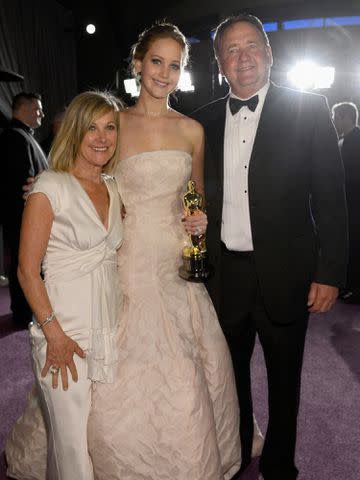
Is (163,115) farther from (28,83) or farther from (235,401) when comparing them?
(28,83)

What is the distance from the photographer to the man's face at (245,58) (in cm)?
194

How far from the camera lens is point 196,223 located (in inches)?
75.8

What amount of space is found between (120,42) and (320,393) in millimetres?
7921

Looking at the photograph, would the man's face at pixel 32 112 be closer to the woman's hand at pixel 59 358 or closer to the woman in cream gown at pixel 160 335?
the woman in cream gown at pixel 160 335

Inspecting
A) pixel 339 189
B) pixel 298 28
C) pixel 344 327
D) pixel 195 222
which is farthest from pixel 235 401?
pixel 298 28

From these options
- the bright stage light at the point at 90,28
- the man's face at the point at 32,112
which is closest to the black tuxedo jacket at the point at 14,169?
the man's face at the point at 32,112

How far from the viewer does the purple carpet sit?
2.36m

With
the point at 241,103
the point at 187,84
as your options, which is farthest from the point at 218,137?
the point at 187,84

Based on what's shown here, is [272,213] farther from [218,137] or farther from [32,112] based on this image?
[32,112]

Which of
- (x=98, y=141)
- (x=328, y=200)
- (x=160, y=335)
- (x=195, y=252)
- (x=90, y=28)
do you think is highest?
(x=90, y=28)

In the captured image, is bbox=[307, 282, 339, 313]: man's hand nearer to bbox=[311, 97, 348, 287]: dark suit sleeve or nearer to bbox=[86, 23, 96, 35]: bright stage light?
bbox=[311, 97, 348, 287]: dark suit sleeve

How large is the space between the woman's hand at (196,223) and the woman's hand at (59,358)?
651 mm

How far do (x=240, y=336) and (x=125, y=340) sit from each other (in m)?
0.56

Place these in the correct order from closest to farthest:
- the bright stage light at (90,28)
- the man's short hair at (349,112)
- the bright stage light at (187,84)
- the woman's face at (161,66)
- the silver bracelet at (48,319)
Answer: the silver bracelet at (48,319) < the woman's face at (161,66) < the man's short hair at (349,112) < the bright stage light at (187,84) < the bright stage light at (90,28)
